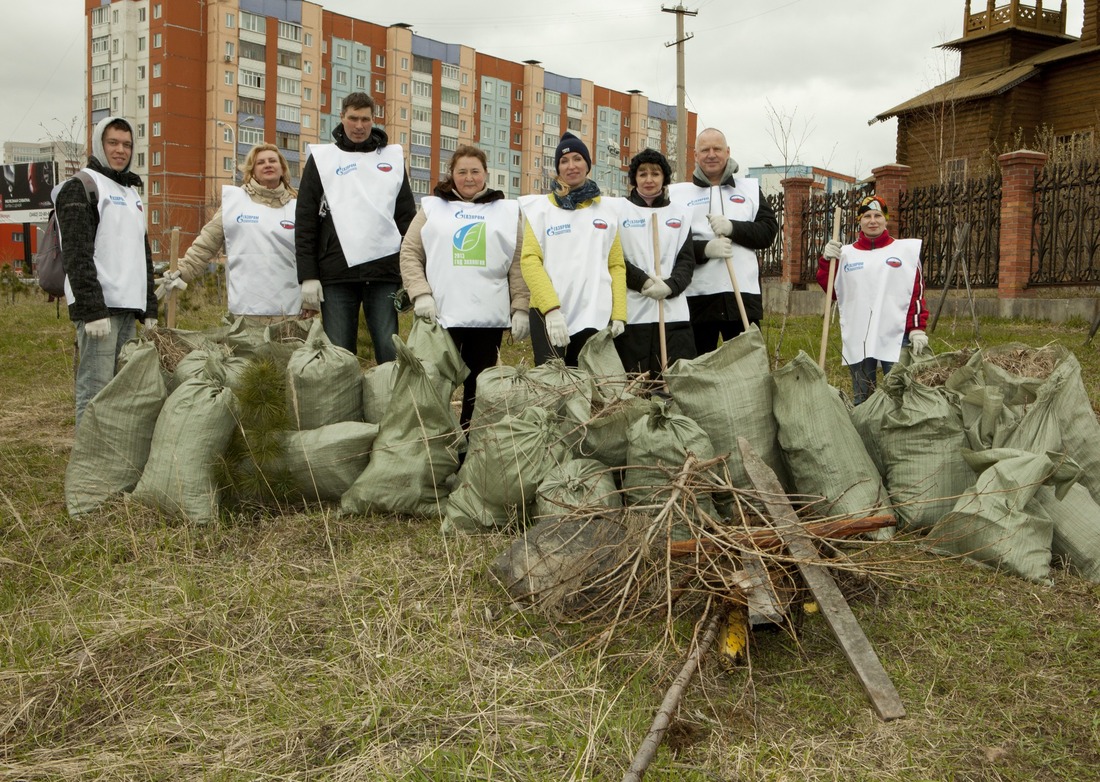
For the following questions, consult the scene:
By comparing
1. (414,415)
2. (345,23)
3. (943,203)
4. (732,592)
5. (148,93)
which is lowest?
(732,592)

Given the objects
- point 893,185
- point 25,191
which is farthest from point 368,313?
point 25,191

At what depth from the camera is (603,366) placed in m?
3.81

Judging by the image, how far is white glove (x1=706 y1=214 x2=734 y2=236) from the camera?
14.5ft

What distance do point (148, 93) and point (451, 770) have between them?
4117 centimetres

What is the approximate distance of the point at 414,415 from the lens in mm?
3754

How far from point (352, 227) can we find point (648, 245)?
52.0 inches

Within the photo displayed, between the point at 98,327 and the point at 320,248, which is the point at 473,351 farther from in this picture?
the point at 98,327

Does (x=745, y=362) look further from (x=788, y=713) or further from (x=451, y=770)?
(x=451, y=770)

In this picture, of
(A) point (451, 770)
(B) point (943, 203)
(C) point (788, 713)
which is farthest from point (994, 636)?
(B) point (943, 203)

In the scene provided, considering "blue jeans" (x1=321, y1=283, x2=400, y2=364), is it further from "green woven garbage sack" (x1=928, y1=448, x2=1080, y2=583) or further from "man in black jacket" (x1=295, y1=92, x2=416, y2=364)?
"green woven garbage sack" (x1=928, y1=448, x2=1080, y2=583)

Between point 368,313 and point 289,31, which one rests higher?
point 289,31

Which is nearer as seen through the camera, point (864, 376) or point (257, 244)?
point (257, 244)

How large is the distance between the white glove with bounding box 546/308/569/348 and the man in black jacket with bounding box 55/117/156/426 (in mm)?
1775

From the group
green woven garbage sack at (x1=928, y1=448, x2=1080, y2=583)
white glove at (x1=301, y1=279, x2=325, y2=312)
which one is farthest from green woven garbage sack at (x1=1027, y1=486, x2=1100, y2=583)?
white glove at (x1=301, y1=279, x2=325, y2=312)
